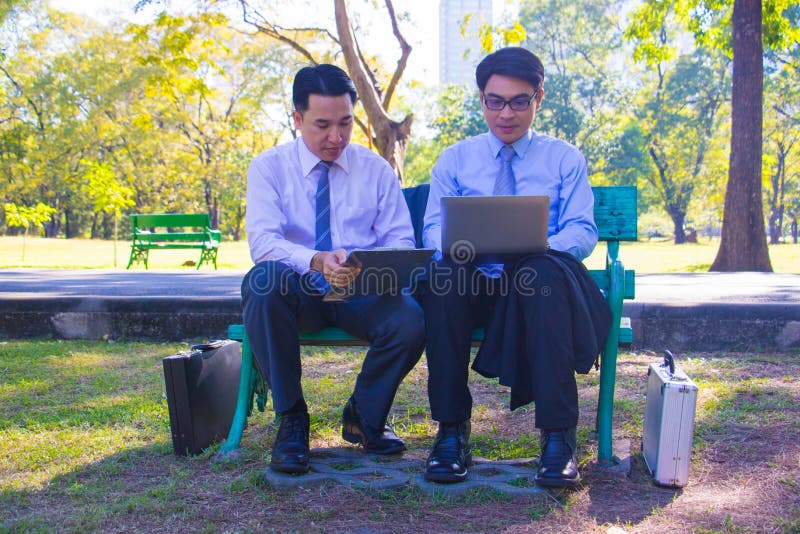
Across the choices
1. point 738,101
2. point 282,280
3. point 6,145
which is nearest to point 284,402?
point 282,280

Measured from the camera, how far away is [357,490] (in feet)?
8.18

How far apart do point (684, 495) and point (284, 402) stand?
1.46 m

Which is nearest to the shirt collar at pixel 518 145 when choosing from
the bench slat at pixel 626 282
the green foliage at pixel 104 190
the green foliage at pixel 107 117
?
the bench slat at pixel 626 282

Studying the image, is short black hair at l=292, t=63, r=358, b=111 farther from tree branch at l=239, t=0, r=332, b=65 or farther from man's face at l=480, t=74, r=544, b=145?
tree branch at l=239, t=0, r=332, b=65

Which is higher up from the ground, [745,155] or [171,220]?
[745,155]

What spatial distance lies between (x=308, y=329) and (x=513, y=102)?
4.19ft

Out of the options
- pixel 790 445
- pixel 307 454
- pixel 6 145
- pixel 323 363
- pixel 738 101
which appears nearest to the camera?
pixel 307 454

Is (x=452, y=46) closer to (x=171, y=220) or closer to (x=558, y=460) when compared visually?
(x=171, y=220)

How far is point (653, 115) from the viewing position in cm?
3725

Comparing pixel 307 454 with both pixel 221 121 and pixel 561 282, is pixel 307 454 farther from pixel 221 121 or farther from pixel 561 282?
pixel 221 121

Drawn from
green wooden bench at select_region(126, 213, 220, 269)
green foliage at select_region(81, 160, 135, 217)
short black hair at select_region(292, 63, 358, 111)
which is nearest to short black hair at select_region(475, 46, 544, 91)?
short black hair at select_region(292, 63, 358, 111)

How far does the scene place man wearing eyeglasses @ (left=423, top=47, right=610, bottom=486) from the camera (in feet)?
8.11

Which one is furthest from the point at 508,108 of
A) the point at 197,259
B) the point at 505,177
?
the point at 197,259

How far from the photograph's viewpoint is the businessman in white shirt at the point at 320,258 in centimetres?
269
